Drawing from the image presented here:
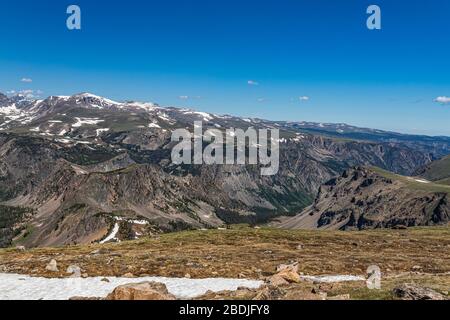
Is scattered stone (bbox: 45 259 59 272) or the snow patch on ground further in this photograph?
scattered stone (bbox: 45 259 59 272)

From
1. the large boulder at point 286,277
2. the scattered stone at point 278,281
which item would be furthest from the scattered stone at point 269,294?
the large boulder at point 286,277

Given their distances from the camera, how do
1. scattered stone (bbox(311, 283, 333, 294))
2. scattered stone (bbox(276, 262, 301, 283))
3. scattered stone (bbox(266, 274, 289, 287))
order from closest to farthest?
scattered stone (bbox(311, 283, 333, 294)) < scattered stone (bbox(266, 274, 289, 287)) < scattered stone (bbox(276, 262, 301, 283))

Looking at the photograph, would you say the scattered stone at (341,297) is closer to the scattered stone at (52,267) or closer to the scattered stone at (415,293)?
the scattered stone at (415,293)

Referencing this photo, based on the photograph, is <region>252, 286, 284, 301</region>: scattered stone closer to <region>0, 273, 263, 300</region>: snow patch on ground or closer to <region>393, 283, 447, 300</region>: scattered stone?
<region>393, 283, 447, 300</region>: scattered stone

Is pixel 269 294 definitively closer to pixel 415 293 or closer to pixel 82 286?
pixel 415 293

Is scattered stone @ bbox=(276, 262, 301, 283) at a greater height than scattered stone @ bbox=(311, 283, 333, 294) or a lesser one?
lesser

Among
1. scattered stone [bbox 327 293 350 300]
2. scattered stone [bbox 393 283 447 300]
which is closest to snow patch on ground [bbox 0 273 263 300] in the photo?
scattered stone [bbox 327 293 350 300]

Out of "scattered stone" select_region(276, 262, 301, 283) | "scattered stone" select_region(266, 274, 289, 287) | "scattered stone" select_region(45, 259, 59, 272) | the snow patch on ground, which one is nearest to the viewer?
the snow patch on ground
